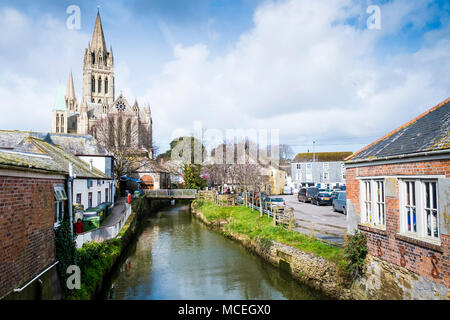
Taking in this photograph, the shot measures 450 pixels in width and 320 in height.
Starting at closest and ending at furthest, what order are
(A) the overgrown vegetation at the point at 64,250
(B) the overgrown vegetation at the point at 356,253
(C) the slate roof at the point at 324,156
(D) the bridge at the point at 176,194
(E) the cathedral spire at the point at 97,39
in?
(A) the overgrown vegetation at the point at 64,250 → (B) the overgrown vegetation at the point at 356,253 → (D) the bridge at the point at 176,194 → (C) the slate roof at the point at 324,156 → (E) the cathedral spire at the point at 97,39

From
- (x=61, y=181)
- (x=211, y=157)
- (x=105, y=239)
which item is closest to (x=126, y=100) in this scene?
(x=211, y=157)

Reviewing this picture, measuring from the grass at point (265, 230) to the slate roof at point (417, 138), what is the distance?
376 cm

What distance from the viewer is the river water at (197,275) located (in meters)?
12.2

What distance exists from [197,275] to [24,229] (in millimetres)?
9078

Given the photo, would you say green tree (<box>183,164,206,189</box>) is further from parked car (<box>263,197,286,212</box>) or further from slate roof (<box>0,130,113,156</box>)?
parked car (<box>263,197,286,212</box>)

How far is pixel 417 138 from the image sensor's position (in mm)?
8367

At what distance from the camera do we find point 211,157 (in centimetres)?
5659

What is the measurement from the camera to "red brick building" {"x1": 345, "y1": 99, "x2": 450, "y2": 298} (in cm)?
682

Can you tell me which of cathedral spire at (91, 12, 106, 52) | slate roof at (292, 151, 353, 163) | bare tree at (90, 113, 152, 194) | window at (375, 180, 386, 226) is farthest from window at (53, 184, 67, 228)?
cathedral spire at (91, 12, 106, 52)

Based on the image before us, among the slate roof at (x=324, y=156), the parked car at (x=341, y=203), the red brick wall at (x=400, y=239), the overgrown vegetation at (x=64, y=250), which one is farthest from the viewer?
the slate roof at (x=324, y=156)

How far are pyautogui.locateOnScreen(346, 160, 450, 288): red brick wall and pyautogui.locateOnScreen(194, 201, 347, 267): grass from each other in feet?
6.78

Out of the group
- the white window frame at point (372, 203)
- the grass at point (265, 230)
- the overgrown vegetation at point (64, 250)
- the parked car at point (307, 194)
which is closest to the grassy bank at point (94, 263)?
the overgrown vegetation at point (64, 250)

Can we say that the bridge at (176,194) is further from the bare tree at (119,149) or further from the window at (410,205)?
the window at (410,205)

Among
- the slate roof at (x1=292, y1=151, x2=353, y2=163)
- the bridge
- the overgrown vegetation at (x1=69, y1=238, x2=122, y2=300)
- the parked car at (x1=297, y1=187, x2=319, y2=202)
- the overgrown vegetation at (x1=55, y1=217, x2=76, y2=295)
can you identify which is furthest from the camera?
the slate roof at (x1=292, y1=151, x2=353, y2=163)
